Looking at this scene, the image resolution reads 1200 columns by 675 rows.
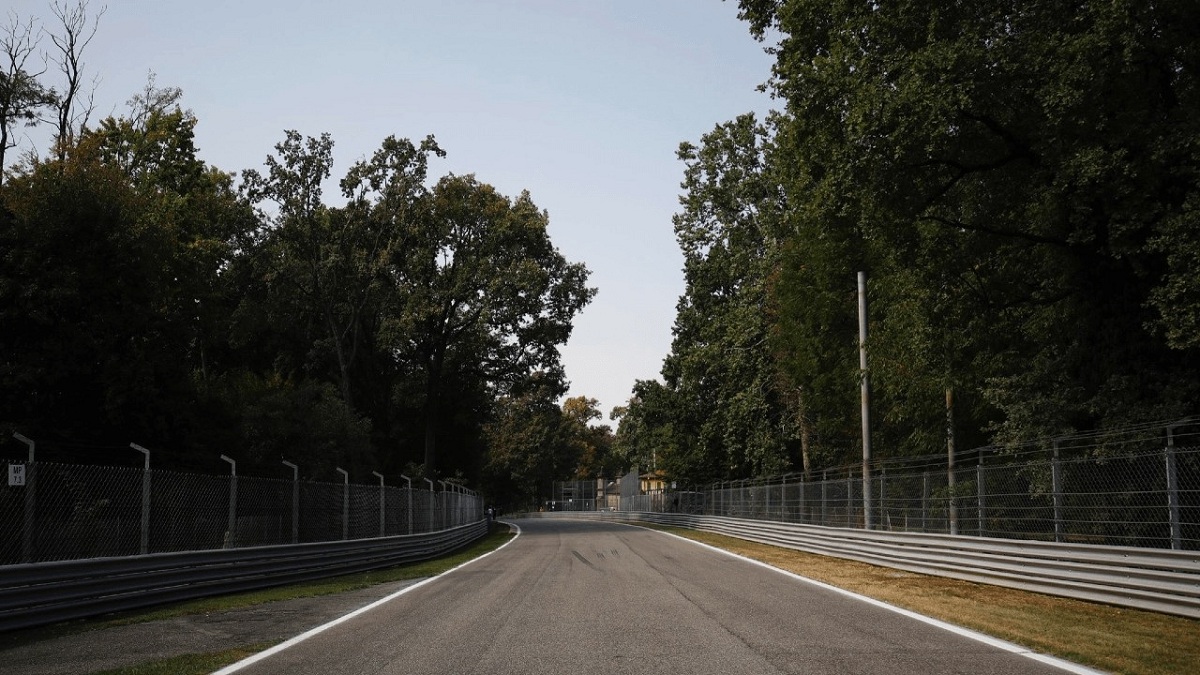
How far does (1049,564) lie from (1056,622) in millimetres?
3153

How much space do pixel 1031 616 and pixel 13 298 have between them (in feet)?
77.2

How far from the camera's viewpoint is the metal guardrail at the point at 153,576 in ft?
33.5

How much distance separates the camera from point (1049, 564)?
13734 mm

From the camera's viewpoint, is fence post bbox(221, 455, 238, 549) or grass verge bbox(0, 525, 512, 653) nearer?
grass verge bbox(0, 525, 512, 653)

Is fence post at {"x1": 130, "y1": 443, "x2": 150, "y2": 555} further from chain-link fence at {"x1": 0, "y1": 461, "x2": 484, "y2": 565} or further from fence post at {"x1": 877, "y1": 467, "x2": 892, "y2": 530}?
fence post at {"x1": 877, "y1": 467, "x2": 892, "y2": 530}

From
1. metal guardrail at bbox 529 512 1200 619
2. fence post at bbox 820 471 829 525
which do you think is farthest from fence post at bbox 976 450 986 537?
fence post at bbox 820 471 829 525

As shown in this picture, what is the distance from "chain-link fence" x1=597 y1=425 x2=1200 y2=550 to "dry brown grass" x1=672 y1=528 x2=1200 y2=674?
1089 mm

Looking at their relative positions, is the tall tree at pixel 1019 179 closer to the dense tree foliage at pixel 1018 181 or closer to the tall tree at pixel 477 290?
the dense tree foliage at pixel 1018 181

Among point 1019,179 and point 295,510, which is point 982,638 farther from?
point 1019,179

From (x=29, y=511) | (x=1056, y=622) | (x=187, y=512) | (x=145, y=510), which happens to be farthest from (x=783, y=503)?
(x=29, y=511)

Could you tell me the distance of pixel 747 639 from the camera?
9.31 m

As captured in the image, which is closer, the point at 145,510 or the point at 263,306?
the point at 145,510

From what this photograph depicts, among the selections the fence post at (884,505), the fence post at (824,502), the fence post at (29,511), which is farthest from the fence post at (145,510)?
the fence post at (824,502)

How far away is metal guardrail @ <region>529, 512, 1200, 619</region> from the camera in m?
11.0
